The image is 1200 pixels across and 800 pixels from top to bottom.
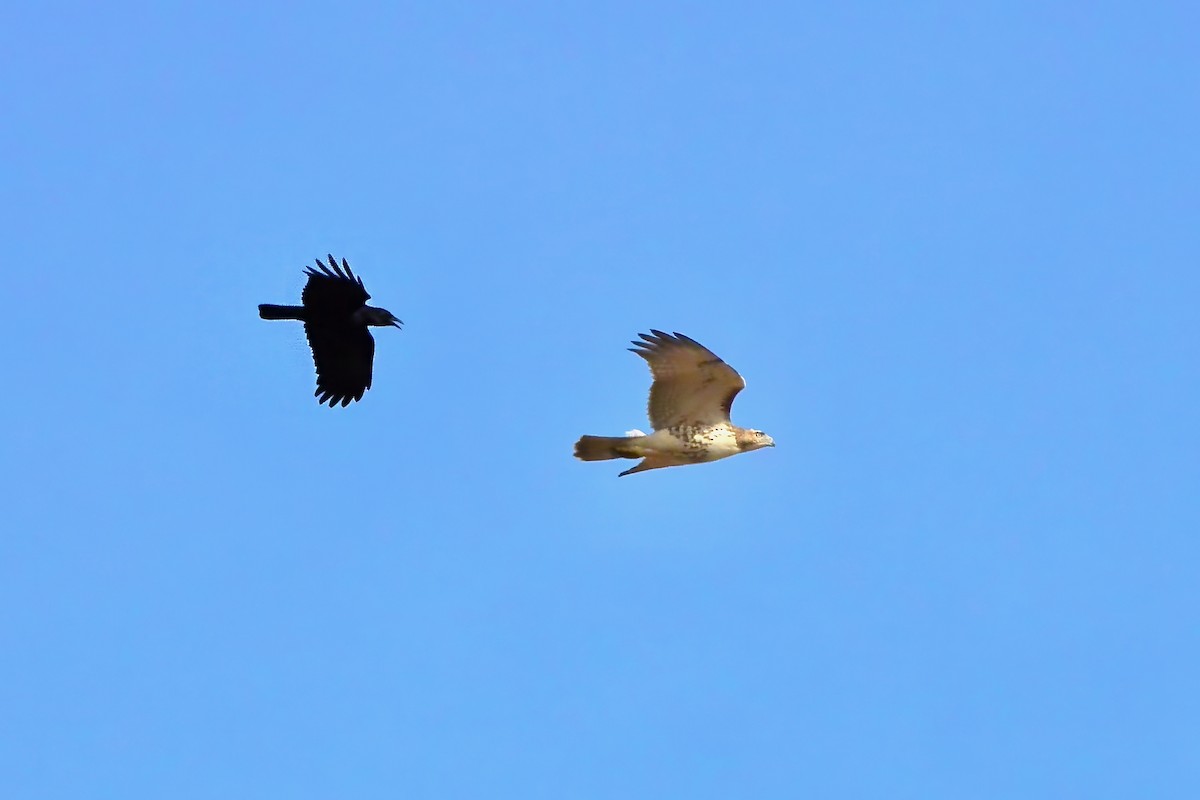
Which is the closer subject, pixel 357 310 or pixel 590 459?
pixel 590 459

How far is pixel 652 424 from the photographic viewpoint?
20.9 metres

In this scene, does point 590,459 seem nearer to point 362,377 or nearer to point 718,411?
point 718,411

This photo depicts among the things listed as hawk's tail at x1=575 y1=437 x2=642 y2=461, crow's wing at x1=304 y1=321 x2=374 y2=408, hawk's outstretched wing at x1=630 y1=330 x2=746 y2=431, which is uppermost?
crow's wing at x1=304 y1=321 x2=374 y2=408

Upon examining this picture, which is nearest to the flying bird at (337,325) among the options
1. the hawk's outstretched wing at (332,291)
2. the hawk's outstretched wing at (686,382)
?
the hawk's outstretched wing at (332,291)

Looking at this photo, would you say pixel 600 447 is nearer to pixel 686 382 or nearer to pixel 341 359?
pixel 686 382

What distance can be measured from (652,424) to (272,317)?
5.43 meters

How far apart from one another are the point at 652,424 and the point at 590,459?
2.88ft

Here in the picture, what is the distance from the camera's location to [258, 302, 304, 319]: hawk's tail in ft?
73.4

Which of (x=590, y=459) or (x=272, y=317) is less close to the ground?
(x=272, y=317)

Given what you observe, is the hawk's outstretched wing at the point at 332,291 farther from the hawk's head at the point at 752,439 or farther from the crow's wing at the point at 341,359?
the hawk's head at the point at 752,439

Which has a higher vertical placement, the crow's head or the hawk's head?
the crow's head

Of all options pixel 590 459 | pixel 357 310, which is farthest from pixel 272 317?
pixel 590 459

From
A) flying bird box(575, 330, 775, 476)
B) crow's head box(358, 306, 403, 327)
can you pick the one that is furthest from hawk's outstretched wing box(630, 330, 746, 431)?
crow's head box(358, 306, 403, 327)

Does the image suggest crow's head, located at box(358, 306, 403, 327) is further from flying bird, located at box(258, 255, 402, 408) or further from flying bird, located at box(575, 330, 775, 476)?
flying bird, located at box(575, 330, 775, 476)
